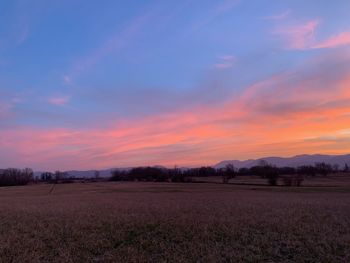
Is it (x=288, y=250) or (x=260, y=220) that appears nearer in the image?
(x=288, y=250)

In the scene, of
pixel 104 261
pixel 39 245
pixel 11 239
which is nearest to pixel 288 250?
pixel 104 261

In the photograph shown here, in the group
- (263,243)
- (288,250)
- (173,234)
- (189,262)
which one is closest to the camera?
(189,262)

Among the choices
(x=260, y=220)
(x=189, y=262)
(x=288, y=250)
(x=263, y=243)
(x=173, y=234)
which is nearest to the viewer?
(x=189, y=262)

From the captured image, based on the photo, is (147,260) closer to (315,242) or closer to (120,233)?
(120,233)

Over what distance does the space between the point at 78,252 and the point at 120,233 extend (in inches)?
157

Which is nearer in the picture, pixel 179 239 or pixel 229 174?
pixel 179 239

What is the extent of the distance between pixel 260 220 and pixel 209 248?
29.2 ft

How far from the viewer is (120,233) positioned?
17.4m

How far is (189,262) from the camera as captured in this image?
38.1 feet

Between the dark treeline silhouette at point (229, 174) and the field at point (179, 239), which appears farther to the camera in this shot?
the dark treeline silhouette at point (229, 174)

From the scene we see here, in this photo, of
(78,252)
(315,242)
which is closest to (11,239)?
(78,252)

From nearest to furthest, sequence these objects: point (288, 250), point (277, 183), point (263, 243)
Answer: point (288, 250) → point (263, 243) → point (277, 183)

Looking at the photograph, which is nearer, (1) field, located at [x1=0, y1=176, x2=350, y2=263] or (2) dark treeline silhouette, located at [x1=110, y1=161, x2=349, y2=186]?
(1) field, located at [x1=0, y1=176, x2=350, y2=263]

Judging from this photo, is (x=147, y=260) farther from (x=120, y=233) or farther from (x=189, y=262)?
(x=120, y=233)
